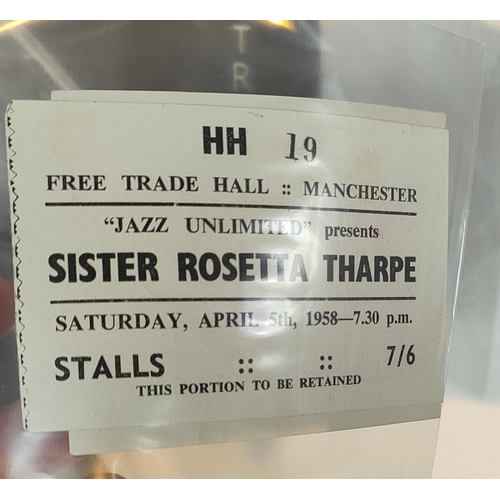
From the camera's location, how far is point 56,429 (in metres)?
0.24

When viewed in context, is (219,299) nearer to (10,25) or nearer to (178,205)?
(178,205)

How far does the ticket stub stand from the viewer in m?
0.22

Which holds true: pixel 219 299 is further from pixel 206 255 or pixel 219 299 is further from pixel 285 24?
pixel 285 24

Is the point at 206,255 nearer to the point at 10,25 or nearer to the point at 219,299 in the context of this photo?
the point at 219,299

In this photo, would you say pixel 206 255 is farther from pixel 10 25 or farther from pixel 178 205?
pixel 10 25

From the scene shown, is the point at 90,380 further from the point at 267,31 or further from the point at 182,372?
the point at 267,31

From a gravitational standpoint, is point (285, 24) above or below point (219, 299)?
above

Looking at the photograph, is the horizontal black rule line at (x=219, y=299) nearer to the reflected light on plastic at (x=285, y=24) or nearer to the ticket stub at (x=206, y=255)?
the ticket stub at (x=206, y=255)

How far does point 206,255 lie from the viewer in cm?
23

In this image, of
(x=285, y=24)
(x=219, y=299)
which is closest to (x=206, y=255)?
(x=219, y=299)

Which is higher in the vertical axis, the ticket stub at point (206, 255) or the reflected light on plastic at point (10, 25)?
the reflected light on plastic at point (10, 25)

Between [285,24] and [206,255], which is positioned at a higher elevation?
[285,24]

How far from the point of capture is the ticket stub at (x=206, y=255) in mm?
224

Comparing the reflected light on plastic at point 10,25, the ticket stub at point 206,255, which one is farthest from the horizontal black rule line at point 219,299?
the reflected light on plastic at point 10,25
